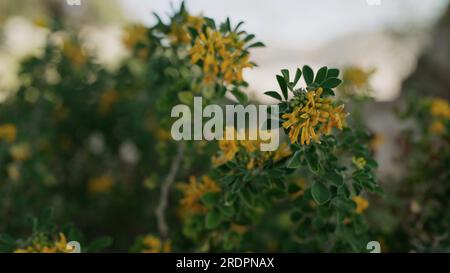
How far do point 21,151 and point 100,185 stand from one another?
479 millimetres

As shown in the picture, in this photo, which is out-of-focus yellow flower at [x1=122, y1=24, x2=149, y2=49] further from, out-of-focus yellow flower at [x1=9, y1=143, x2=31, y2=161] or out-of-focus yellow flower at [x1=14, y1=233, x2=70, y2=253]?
out-of-focus yellow flower at [x1=14, y1=233, x2=70, y2=253]

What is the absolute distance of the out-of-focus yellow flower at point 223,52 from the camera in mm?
1186

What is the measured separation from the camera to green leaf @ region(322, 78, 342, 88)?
3.23 ft

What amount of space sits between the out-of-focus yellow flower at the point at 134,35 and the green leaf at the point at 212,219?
2.86ft

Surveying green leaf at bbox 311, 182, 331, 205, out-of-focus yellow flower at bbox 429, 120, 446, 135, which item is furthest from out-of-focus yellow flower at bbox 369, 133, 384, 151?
green leaf at bbox 311, 182, 331, 205

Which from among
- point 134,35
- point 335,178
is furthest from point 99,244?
point 134,35

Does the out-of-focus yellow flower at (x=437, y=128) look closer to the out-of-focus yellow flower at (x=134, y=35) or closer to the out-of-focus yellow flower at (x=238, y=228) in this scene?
the out-of-focus yellow flower at (x=238, y=228)

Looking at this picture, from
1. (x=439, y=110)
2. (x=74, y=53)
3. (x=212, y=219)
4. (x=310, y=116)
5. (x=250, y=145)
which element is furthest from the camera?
(x=74, y=53)

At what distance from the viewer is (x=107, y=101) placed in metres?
2.27

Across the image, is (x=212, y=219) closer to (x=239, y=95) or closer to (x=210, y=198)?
(x=210, y=198)
